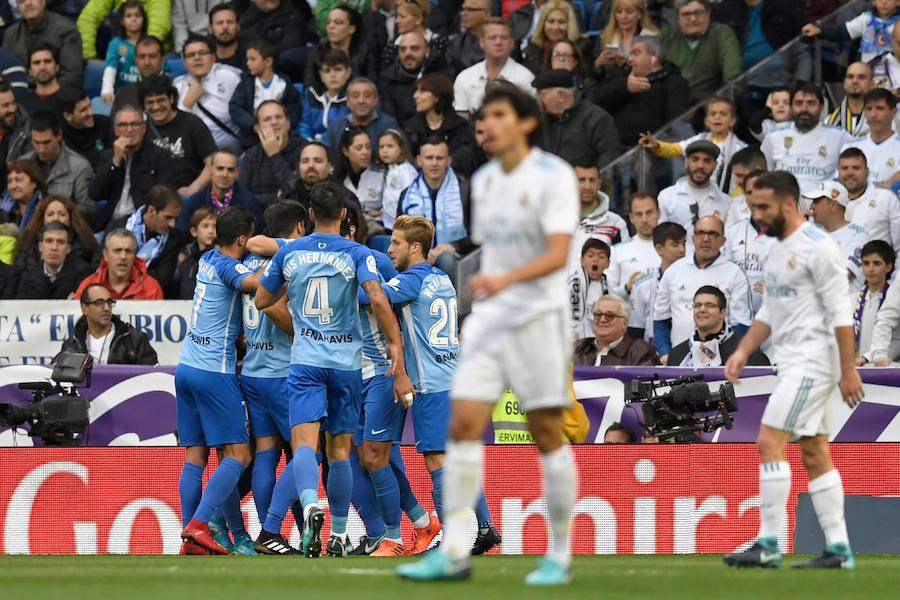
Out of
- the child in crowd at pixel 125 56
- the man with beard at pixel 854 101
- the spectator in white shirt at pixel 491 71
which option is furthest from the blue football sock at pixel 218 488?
the child in crowd at pixel 125 56

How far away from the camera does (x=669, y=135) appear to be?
56.6 ft

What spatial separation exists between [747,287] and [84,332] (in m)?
6.12

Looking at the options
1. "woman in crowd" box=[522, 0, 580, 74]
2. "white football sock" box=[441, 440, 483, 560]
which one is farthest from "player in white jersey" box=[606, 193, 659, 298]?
"white football sock" box=[441, 440, 483, 560]

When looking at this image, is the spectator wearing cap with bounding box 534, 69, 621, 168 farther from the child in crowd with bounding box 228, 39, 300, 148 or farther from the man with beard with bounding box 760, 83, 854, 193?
the child in crowd with bounding box 228, 39, 300, 148

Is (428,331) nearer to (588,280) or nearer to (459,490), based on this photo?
(459,490)

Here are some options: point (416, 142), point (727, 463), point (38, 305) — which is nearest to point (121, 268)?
point (38, 305)

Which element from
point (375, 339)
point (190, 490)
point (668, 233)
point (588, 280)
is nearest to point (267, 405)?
point (190, 490)

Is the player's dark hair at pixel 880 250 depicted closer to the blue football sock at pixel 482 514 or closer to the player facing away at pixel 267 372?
the blue football sock at pixel 482 514

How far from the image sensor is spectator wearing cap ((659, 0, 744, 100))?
1822 cm

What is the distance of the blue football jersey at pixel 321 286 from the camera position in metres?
10.7

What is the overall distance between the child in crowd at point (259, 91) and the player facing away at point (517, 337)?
37.9 feet

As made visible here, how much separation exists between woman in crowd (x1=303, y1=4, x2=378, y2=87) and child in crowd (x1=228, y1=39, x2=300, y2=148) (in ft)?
0.94

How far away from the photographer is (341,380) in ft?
35.4

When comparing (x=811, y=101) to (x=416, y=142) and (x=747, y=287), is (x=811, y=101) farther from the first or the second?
(x=416, y=142)
